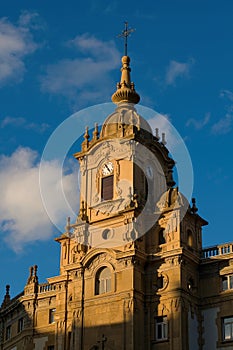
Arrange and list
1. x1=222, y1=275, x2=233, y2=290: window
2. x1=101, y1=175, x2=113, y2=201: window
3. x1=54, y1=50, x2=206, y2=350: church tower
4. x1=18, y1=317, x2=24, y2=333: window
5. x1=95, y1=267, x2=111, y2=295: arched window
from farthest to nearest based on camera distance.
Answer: x1=18, y1=317, x2=24, y2=333: window, x1=101, y1=175, x2=113, y2=201: window, x1=95, y1=267, x2=111, y2=295: arched window, x1=222, y1=275, x2=233, y2=290: window, x1=54, y1=50, x2=206, y2=350: church tower

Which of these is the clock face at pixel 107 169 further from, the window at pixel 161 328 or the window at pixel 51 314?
the window at pixel 161 328

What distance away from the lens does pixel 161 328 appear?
60125 millimetres

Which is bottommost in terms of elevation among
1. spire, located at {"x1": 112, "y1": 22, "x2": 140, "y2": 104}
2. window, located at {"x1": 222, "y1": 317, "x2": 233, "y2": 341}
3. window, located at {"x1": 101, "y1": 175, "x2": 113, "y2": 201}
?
window, located at {"x1": 222, "y1": 317, "x2": 233, "y2": 341}

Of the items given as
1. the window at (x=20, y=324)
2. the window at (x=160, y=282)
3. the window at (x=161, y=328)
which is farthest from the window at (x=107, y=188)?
the window at (x=20, y=324)

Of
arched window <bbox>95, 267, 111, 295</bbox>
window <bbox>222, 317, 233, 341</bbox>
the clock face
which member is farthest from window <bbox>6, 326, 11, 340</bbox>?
window <bbox>222, 317, 233, 341</bbox>

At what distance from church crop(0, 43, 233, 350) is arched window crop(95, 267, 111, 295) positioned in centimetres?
8

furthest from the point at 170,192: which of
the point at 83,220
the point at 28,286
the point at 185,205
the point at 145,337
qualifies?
the point at 28,286

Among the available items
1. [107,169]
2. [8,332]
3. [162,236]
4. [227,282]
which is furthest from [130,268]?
[8,332]

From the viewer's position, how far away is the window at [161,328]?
59741mm

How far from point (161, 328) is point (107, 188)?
1349 cm

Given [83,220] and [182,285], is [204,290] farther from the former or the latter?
[83,220]

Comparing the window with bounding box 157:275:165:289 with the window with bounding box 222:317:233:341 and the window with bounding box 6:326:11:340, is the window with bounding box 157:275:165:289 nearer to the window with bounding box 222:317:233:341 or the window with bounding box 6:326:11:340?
the window with bounding box 222:317:233:341

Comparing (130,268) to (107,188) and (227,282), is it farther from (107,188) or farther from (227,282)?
(107,188)

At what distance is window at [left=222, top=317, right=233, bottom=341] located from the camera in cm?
5897
